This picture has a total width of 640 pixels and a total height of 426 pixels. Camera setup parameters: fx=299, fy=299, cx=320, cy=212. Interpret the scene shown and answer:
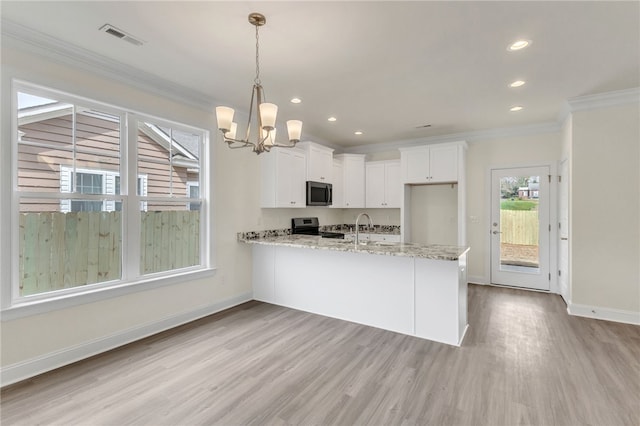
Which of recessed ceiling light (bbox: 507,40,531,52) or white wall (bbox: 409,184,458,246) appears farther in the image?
white wall (bbox: 409,184,458,246)

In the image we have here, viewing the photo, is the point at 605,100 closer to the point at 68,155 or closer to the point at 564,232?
the point at 564,232

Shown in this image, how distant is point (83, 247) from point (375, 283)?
3.01m

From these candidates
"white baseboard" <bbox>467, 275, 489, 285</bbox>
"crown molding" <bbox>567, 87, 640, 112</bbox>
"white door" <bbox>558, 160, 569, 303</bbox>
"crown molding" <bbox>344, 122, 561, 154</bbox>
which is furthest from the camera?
"white baseboard" <bbox>467, 275, 489, 285</bbox>

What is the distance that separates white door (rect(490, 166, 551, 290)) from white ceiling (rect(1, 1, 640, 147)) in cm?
138

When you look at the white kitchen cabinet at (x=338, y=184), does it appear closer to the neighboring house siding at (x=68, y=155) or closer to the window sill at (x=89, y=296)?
the window sill at (x=89, y=296)

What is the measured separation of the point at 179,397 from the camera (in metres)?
2.18

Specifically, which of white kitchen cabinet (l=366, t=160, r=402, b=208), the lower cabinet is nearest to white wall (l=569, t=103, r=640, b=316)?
the lower cabinet

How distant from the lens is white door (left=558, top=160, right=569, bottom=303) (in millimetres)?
4211

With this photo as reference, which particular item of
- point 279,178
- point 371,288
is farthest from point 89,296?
point 371,288

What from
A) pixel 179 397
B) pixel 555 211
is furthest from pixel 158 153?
pixel 555 211

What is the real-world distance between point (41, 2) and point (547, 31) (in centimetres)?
367

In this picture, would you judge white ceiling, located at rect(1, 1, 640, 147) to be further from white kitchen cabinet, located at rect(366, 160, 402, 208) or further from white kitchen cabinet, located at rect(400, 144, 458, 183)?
white kitchen cabinet, located at rect(366, 160, 402, 208)

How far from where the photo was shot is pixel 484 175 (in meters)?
5.33

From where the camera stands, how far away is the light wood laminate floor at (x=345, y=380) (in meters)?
1.99
